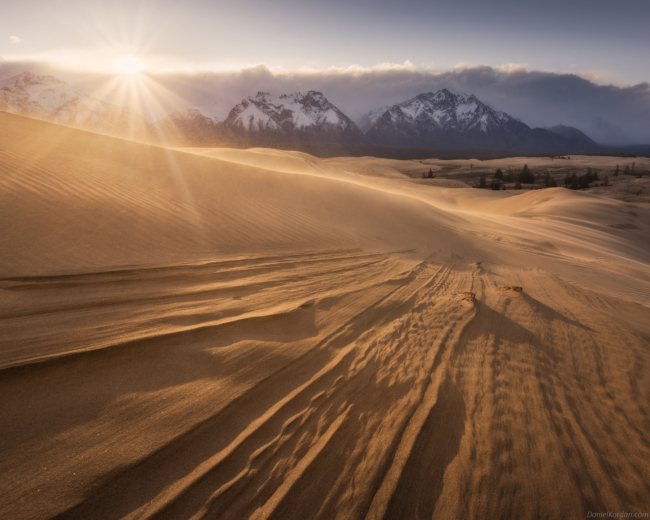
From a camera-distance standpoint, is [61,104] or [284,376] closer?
[284,376]

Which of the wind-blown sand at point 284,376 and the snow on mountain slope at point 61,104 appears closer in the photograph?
the wind-blown sand at point 284,376

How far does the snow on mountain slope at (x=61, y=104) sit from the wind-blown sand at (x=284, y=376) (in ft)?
531

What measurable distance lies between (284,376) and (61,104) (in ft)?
705

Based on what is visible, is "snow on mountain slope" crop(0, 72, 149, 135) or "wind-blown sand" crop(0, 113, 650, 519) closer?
"wind-blown sand" crop(0, 113, 650, 519)

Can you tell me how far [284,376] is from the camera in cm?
256

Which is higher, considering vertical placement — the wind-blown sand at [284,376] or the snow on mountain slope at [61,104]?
the snow on mountain slope at [61,104]

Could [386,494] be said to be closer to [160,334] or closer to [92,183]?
[160,334]

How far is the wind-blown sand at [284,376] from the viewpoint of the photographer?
1.80 metres

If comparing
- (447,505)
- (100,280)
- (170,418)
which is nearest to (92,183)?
(100,280)

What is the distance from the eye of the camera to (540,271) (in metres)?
6.02

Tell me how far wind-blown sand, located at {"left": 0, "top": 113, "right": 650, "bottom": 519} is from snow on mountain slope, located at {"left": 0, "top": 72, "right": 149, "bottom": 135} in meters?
162

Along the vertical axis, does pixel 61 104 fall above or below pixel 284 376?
above

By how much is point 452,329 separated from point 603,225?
1365cm

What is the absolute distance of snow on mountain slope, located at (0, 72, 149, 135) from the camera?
145m
